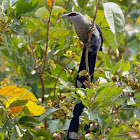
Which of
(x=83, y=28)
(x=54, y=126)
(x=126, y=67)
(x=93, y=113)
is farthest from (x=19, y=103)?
(x=83, y=28)

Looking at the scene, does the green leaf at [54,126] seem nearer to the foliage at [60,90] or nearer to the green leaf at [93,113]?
the foliage at [60,90]

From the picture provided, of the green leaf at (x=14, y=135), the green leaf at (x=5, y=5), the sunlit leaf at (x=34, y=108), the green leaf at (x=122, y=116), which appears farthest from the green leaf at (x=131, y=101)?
the green leaf at (x=5, y=5)

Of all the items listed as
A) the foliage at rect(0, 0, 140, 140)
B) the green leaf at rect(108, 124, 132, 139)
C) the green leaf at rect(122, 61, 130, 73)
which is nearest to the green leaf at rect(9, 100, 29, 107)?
the foliage at rect(0, 0, 140, 140)

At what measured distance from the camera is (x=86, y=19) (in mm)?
2627

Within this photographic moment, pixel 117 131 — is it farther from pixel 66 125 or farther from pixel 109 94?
pixel 66 125

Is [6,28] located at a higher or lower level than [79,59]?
higher

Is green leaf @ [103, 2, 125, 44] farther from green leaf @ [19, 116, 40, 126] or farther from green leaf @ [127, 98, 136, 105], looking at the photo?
green leaf @ [19, 116, 40, 126]

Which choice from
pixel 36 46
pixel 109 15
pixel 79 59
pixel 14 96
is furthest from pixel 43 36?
pixel 109 15

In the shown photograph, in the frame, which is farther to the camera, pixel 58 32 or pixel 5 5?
pixel 58 32

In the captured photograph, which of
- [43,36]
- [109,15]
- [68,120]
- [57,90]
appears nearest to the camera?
[109,15]

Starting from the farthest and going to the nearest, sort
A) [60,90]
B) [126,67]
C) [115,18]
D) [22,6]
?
[60,90]
[126,67]
[22,6]
[115,18]

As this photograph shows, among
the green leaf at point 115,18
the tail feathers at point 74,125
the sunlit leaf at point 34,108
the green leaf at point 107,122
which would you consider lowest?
the tail feathers at point 74,125

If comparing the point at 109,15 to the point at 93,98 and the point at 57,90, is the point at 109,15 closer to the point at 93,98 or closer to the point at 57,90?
the point at 93,98

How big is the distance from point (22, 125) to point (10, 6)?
0.72 metres
